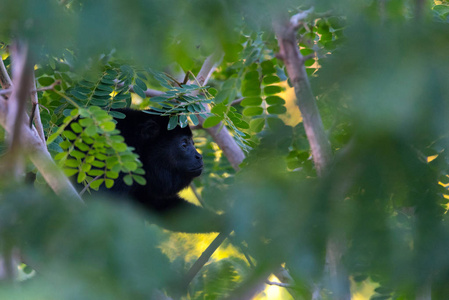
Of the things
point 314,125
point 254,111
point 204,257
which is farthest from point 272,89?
point 314,125

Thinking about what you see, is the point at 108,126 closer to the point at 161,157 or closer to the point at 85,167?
the point at 85,167

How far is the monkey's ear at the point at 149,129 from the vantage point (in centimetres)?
446

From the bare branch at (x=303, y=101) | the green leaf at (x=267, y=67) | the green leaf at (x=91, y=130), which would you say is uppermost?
the bare branch at (x=303, y=101)

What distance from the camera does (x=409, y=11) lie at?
127cm

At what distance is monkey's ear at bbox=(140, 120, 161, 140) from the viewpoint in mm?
4465

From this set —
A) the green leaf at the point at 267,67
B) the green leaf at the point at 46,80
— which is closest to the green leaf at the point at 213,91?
the green leaf at the point at 267,67

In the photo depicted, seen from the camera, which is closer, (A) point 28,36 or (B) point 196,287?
(A) point 28,36

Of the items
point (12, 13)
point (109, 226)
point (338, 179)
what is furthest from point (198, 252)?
point (12, 13)

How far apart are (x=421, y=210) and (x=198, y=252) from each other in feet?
1.90

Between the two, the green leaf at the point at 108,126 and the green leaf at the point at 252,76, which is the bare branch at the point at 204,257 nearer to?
the green leaf at the point at 108,126

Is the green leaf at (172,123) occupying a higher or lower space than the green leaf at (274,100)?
higher

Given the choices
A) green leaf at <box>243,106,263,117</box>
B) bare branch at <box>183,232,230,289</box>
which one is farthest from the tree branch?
green leaf at <box>243,106,263,117</box>

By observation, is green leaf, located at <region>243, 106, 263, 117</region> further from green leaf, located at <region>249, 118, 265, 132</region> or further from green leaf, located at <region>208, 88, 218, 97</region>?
green leaf, located at <region>208, 88, 218, 97</region>

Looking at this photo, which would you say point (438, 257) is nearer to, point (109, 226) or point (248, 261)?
point (248, 261)
